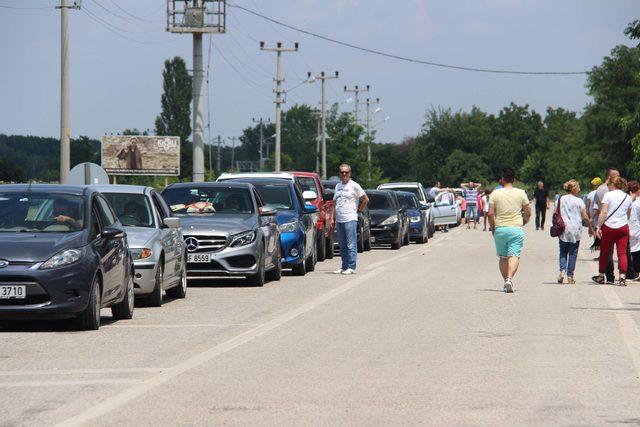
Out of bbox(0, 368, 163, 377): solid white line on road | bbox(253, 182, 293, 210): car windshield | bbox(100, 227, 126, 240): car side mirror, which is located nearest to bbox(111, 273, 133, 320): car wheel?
bbox(100, 227, 126, 240): car side mirror

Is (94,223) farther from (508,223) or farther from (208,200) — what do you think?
(508,223)

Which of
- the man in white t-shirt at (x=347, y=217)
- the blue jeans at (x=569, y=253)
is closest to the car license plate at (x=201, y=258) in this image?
the man in white t-shirt at (x=347, y=217)

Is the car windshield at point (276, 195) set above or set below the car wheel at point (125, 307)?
above

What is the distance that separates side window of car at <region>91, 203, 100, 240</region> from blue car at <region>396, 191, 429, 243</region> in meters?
26.3

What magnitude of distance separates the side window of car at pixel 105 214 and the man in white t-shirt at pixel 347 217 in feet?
29.9

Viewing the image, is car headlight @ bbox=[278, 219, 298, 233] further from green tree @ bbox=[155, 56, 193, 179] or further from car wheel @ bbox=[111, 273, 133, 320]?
green tree @ bbox=[155, 56, 193, 179]

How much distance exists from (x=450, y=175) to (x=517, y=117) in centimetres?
5531

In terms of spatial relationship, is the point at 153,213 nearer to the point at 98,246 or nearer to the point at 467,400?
the point at 98,246

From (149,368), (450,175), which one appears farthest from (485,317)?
(450,175)

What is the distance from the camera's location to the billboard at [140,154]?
6619 cm

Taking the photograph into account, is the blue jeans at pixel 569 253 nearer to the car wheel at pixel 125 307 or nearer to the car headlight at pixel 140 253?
the car headlight at pixel 140 253

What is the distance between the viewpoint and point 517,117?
185 m

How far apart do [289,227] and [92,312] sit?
1026 cm

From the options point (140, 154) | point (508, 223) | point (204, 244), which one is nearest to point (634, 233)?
point (508, 223)
